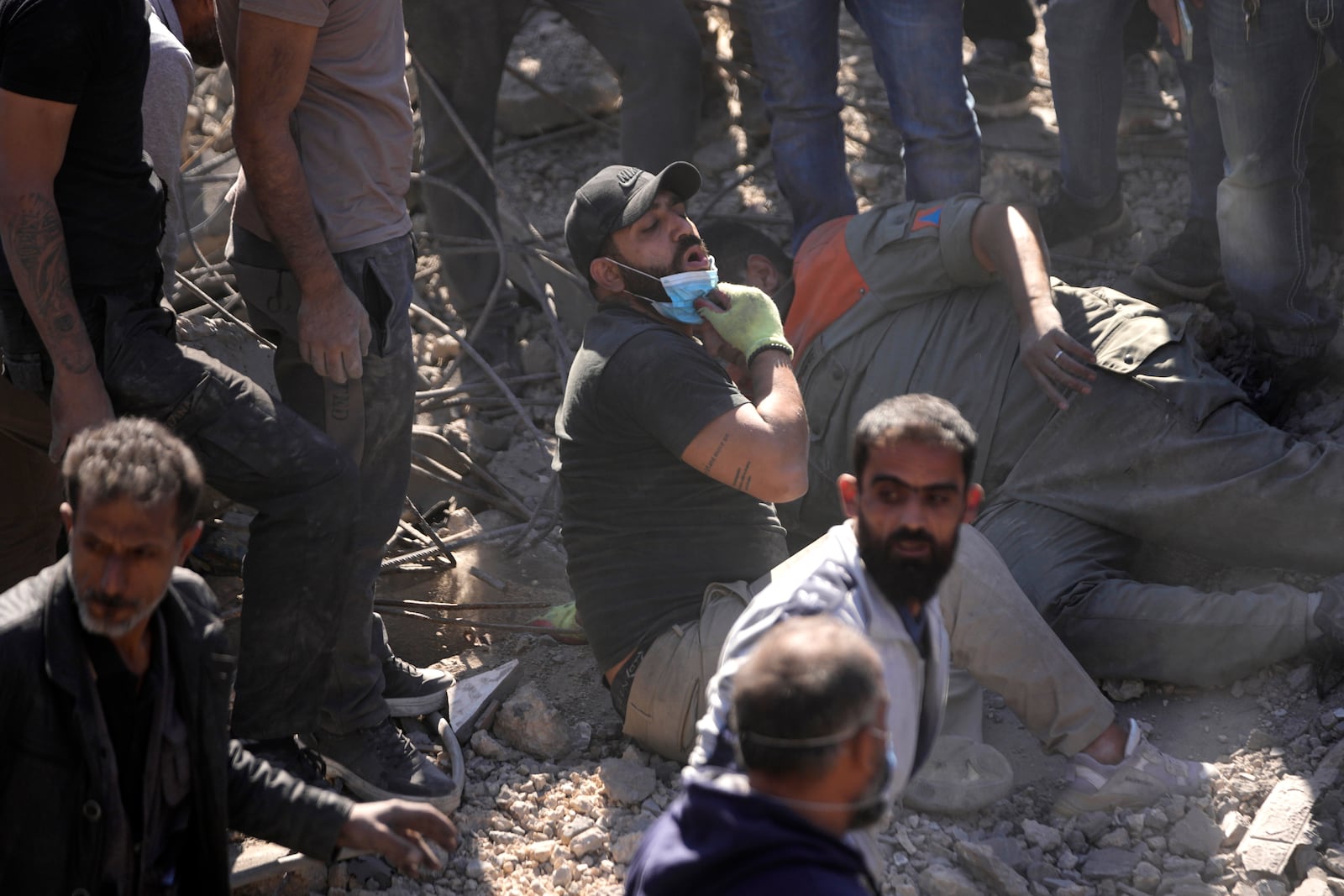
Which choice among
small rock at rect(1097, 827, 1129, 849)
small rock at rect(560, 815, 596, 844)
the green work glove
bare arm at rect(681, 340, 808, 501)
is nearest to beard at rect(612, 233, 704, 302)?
the green work glove

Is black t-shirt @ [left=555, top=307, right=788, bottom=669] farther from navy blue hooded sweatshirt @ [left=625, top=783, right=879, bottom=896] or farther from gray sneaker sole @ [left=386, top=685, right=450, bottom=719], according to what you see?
navy blue hooded sweatshirt @ [left=625, top=783, right=879, bottom=896]

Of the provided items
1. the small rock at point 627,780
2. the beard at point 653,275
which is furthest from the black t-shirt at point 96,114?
the small rock at point 627,780

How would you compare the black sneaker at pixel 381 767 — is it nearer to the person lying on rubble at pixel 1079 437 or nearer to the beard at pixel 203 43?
the person lying on rubble at pixel 1079 437

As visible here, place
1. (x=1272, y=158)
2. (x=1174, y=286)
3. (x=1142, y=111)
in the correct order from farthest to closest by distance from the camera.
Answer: (x=1142, y=111) → (x=1174, y=286) → (x=1272, y=158)

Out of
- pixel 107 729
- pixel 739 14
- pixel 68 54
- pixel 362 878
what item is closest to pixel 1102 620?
pixel 362 878

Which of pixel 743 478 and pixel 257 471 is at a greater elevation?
pixel 257 471

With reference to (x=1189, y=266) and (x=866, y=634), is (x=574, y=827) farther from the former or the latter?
(x=1189, y=266)

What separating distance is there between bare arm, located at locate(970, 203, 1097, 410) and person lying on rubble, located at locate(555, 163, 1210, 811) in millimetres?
821

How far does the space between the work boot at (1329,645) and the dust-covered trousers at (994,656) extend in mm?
686

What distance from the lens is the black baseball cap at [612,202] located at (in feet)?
11.8

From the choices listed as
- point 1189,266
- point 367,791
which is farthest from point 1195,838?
point 1189,266

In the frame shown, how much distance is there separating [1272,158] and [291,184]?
2916 mm

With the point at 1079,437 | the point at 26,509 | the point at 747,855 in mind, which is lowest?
the point at 1079,437

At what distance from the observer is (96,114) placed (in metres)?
2.63
